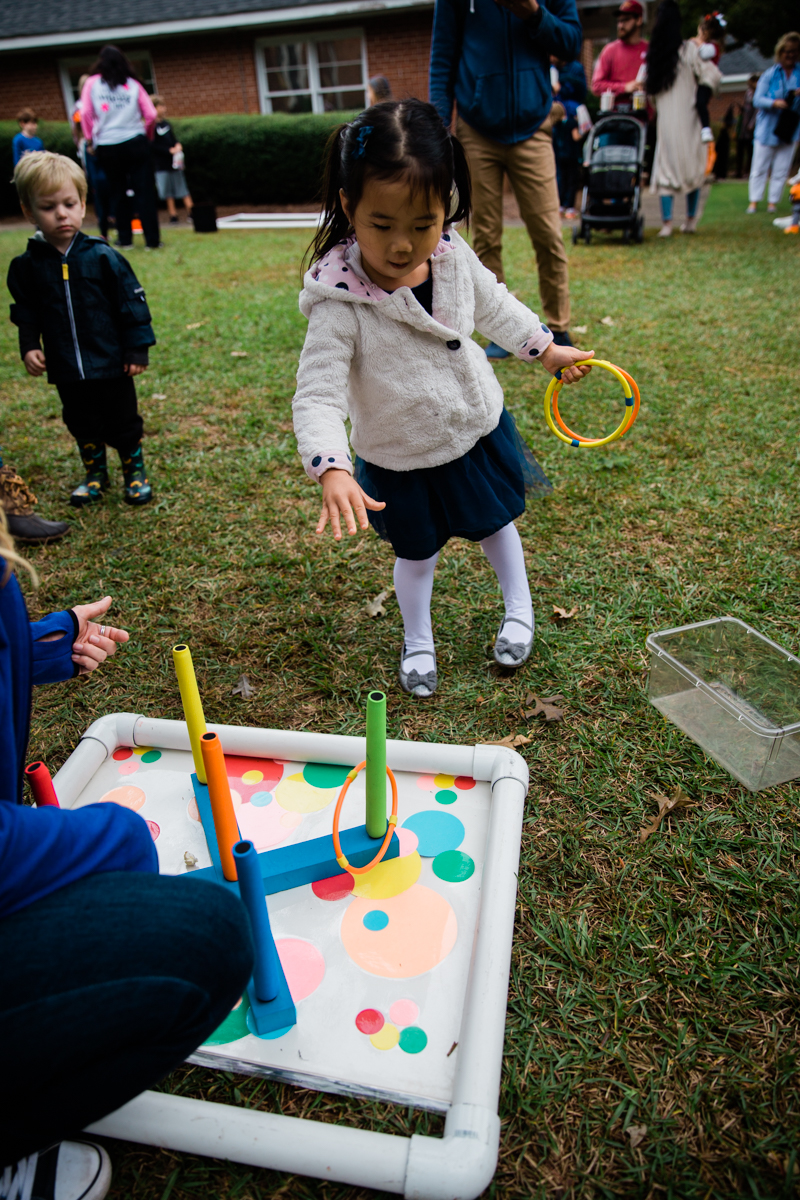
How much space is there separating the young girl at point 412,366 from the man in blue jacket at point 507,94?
7.52ft

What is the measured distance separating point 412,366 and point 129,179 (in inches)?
308

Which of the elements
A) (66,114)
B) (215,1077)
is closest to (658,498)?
(215,1077)

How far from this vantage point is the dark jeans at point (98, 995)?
0.92 metres

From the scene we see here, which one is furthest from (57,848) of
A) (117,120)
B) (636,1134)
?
(117,120)

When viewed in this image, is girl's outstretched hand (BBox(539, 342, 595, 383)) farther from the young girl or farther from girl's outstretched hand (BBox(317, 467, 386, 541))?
girl's outstretched hand (BBox(317, 467, 386, 541))

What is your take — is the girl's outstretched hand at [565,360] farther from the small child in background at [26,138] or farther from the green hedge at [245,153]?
the green hedge at [245,153]

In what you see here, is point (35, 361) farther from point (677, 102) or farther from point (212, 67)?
point (212, 67)

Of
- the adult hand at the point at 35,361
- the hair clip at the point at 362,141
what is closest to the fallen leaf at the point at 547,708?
the hair clip at the point at 362,141

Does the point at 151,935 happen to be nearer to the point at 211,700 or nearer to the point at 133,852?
the point at 133,852

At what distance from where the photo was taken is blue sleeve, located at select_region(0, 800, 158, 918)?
0.95m

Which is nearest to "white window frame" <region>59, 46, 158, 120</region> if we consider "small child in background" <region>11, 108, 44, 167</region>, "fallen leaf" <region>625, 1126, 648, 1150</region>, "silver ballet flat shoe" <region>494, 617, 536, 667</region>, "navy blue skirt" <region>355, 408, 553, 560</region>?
"small child in background" <region>11, 108, 44, 167</region>

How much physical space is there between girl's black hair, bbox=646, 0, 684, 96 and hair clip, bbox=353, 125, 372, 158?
24.3 feet

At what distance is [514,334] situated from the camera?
2.06m

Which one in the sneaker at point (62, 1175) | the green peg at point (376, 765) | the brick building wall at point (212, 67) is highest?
the brick building wall at point (212, 67)
